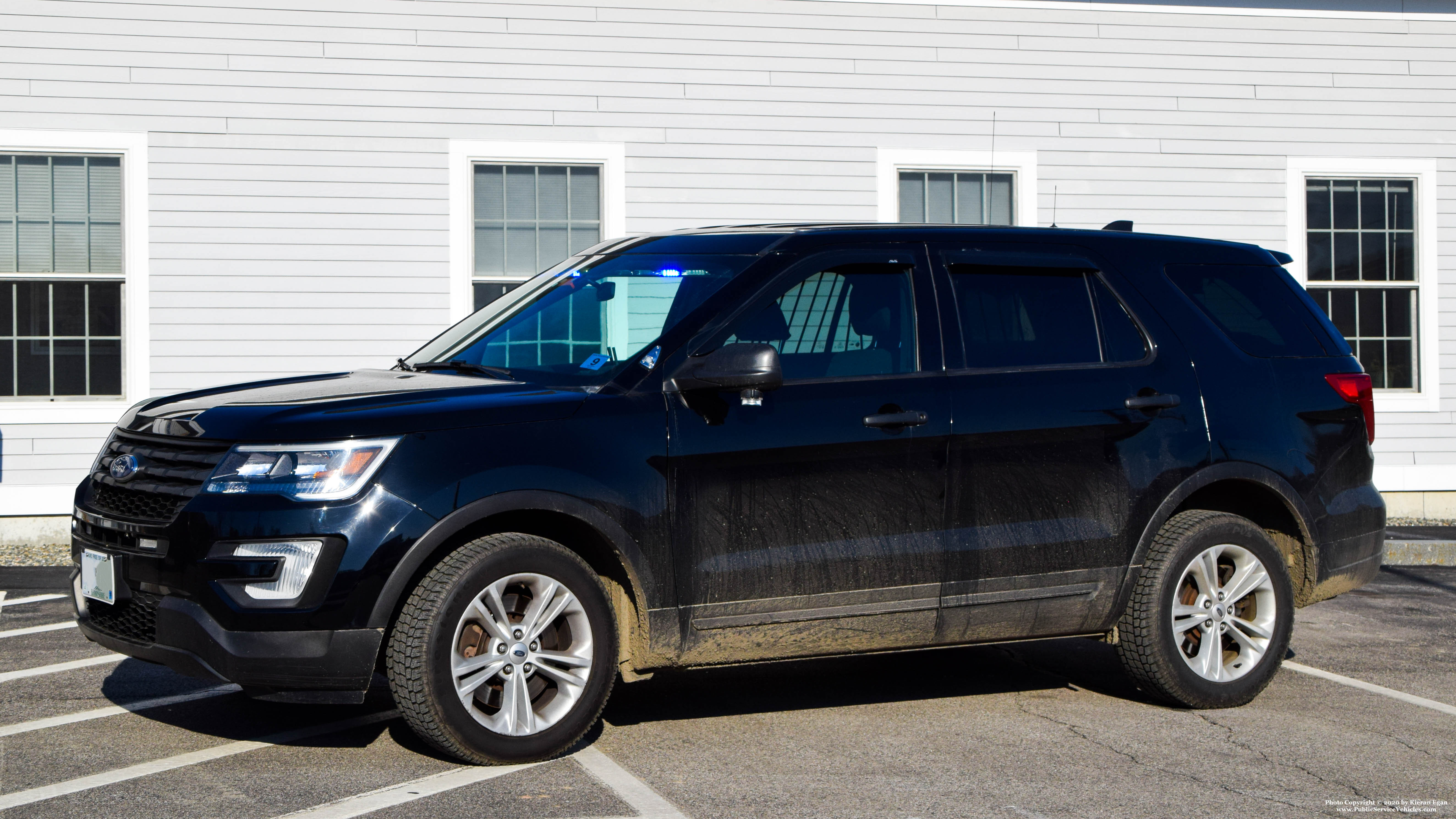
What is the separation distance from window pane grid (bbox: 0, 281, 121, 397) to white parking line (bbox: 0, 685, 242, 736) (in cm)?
558

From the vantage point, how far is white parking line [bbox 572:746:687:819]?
421 centimetres

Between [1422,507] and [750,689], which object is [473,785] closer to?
[750,689]

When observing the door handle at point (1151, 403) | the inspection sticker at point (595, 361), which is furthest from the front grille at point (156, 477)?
the door handle at point (1151, 403)

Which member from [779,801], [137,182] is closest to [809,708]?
[779,801]

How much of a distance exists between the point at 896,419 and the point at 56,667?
151 inches

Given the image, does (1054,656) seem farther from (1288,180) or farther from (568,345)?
(1288,180)

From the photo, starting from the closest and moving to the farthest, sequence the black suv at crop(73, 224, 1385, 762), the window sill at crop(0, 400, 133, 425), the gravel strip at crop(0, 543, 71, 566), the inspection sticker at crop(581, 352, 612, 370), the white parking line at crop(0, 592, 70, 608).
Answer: the black suv at crop(73, 224, 1385, 762) < the inspection sticker at crop(581, 352, 612, 370) < the white parking line at crop(0, 592, 70, 608) < the gravel strip at crop(0, 543, 71, 566) < the window sill at crop(0, 400, 133, 425)

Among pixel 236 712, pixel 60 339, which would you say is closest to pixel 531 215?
pixel 60 339

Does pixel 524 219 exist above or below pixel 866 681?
above

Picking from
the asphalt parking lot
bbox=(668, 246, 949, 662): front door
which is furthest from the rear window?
the asphalt parking lot

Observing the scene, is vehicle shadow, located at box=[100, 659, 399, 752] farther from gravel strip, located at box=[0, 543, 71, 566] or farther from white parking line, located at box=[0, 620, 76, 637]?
gravel strip, located at box=[0, 543, 71, 566]

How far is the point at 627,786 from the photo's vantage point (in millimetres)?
4500

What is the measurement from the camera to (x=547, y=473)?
4660 millimetres

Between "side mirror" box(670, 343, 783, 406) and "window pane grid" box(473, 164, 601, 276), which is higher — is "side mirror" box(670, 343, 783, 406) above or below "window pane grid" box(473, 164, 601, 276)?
below
